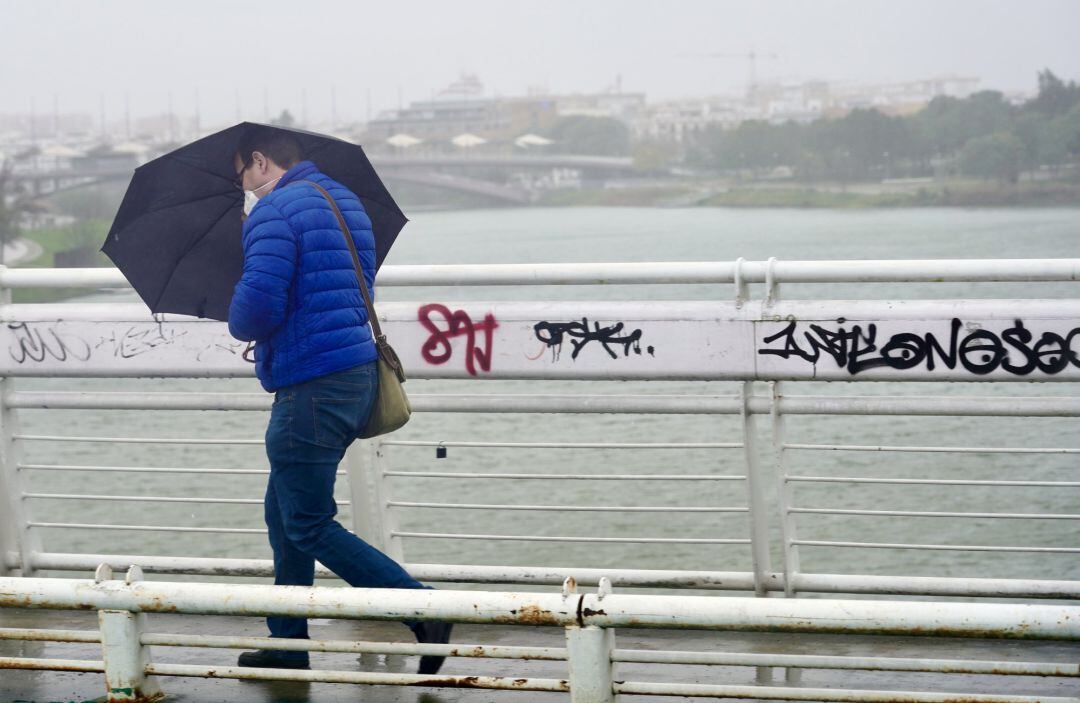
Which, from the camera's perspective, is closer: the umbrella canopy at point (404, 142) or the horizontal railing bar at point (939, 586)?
the horizontal railing bar at point (939, 586)

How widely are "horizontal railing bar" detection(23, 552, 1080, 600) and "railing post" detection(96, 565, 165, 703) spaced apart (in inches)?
29.1

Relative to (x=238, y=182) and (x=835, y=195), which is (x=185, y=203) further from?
(x=835, y=195)

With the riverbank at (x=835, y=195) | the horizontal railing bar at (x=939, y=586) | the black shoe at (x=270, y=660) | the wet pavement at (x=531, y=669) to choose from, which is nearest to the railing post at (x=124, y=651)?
the wet pavement at (x=531, y=669)

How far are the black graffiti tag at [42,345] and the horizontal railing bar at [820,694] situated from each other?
7.62ft

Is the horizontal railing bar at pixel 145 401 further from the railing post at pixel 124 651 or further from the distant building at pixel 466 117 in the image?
the distant building at pixel 466 117

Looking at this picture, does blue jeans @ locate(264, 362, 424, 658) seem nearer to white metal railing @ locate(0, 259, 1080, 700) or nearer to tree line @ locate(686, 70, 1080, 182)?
white metal railing @ locate(0, 259, 1080, 700)

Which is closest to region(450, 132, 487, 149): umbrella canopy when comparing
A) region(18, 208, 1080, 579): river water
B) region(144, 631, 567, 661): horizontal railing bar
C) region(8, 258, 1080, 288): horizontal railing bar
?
region(18, 208, 1080, 579): river water

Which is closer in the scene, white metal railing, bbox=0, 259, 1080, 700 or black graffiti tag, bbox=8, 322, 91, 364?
white metal railing, bbox=0, 259, 1080, 700

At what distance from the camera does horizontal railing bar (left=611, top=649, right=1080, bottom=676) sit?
9.14 feet

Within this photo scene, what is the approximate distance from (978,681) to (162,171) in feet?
8.18

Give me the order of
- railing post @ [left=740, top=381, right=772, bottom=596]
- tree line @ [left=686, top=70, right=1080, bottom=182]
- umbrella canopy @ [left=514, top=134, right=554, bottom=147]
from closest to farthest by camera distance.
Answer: railing post @ [left=740, top=381, right=772, bottom=596], tree line @ [left=686, top=70, right=1080, bottom=182], umbrella canopy @ [left=514, top=134, right=554, bottom=147]

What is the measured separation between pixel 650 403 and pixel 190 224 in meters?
1.40

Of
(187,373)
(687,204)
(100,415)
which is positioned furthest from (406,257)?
(187,373)

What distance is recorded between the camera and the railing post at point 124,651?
3.16 meters
